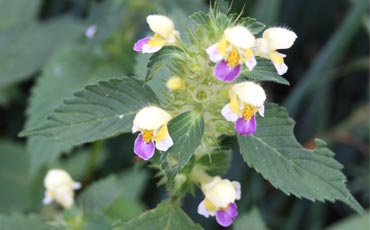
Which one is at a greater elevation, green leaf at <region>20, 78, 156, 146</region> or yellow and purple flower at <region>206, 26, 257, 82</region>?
yellow and purple flower at <region>206, 26, 257, 82</region>

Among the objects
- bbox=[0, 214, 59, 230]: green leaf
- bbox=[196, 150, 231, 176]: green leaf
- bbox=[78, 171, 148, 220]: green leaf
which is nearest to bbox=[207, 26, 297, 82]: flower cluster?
bbox=[196, 150, 231, 176]: green leaf

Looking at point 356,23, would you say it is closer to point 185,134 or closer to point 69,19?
point 69,19

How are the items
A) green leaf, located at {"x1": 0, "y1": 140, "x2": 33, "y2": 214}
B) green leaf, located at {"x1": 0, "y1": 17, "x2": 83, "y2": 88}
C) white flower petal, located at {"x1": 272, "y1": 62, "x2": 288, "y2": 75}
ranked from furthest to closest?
green leaf, located at {"x1": 0, "y1": 17, "x2": 83, "y2": 88}
green leaf, located at {"x1": 0, "y1": 140, "x2": 33, "y2": 214}
white flower petal, located at {"x1": 272, "y1": 62, "x2": 288, "y2": 75}

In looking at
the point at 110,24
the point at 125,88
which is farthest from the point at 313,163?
the point at 110,24

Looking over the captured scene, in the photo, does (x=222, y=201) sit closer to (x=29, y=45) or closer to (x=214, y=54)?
(x=214, y=54)

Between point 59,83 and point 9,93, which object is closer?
point 59,83

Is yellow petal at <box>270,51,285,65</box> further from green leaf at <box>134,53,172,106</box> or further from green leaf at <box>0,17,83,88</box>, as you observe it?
green leaf at <box>0,17,83,88</box>

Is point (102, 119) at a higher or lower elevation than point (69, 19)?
higher
